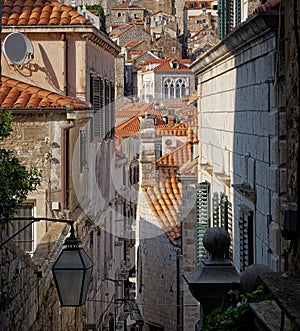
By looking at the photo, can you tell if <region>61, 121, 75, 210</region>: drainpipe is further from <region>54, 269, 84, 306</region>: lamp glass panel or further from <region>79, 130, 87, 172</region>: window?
<region>54, 269, 84, 306</region>: lamp glass panel

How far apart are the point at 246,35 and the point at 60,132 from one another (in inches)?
282

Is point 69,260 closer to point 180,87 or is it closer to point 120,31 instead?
point 180,87

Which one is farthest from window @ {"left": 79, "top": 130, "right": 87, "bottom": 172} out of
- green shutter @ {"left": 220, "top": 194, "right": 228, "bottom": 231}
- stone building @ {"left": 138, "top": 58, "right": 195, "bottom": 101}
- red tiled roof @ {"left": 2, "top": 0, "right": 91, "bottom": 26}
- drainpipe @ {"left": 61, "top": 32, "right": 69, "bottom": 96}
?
stone building @ {"left": 138, "top": 58, "right": 195, "bottom": 101}

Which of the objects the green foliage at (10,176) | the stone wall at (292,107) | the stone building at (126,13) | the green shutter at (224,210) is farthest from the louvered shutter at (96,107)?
the stone building at (126,13)

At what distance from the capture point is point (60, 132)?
15.6 metres

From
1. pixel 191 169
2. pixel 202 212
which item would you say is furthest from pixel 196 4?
pixel 202 212

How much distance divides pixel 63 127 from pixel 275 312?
11.2 meters

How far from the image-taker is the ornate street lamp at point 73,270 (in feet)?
20.4

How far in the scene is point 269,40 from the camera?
796 centimetres

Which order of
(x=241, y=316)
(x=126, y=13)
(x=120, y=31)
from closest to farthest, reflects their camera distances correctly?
(x=241, y=316), (x=120, y=31), (x=126, y=13)

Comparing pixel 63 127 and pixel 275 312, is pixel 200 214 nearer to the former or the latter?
pixel 63 127

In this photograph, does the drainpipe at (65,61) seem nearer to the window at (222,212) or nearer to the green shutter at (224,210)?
the window at (222,212)

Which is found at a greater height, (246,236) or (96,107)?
(96,107)

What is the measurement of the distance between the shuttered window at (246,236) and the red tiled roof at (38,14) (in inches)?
336
